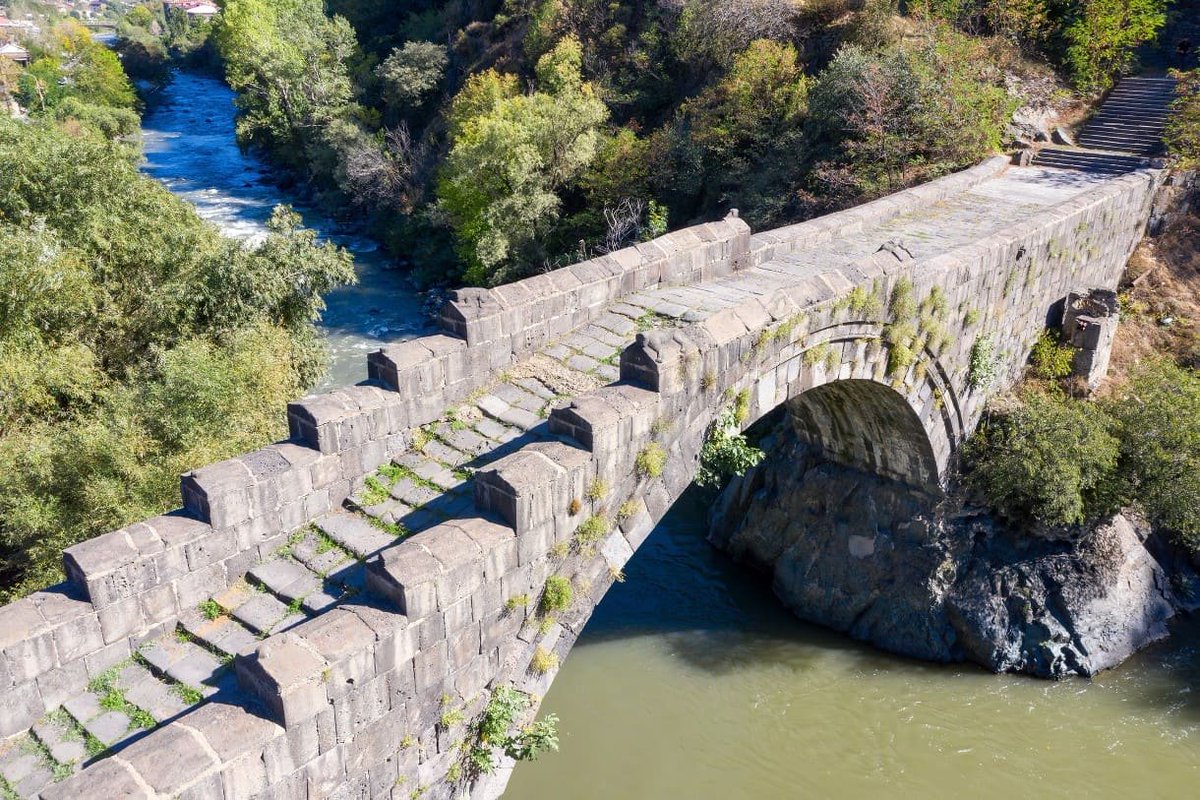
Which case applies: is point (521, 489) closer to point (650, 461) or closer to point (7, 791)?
point (650, 461)

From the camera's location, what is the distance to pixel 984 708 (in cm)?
1263

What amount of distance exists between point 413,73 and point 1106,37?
27.2m

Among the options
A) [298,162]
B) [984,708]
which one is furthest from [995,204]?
[298,162]

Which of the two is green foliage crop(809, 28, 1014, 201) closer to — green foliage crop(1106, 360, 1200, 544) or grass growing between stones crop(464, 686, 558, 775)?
green foliage crop(1106, 360, 1200, 544)

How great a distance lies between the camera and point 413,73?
3784 centimetres

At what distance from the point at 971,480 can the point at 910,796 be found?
16.3 feet

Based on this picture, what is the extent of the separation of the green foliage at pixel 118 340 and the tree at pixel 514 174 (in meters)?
7.93

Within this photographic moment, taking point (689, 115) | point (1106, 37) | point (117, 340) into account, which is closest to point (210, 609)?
point (117, 340)

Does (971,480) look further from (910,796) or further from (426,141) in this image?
(426,141)

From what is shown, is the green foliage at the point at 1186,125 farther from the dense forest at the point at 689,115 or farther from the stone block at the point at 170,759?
the stone block at the point at 170,759

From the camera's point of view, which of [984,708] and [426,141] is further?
[426,141]

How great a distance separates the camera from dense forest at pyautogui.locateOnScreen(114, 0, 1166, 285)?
805 inches

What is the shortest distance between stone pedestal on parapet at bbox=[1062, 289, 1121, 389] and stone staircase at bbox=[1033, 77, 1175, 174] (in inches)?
214

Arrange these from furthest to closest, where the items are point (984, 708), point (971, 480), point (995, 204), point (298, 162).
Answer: point (298, 162)
point (995, 204)
point (971, 480)
point (984, 708)
